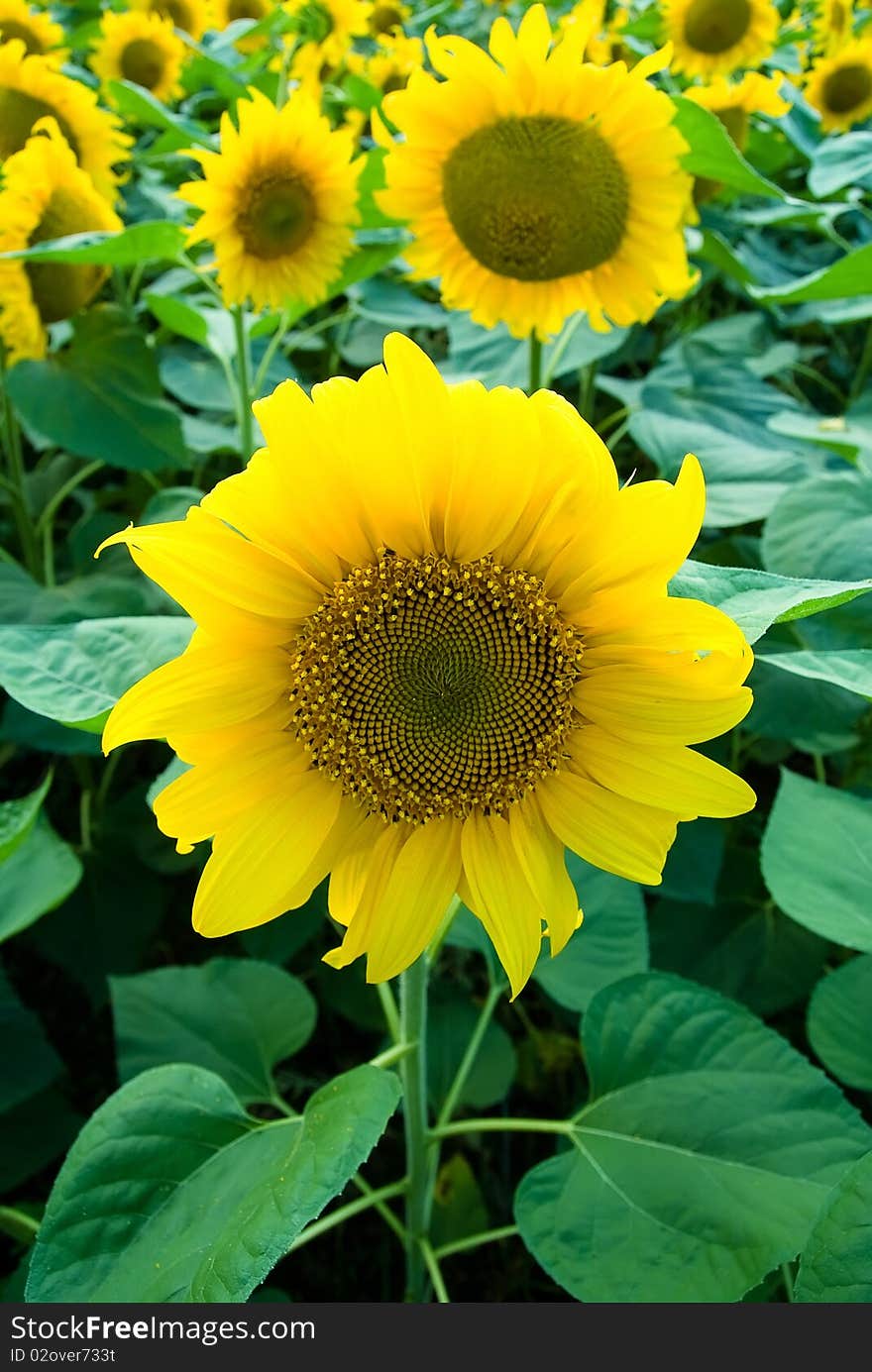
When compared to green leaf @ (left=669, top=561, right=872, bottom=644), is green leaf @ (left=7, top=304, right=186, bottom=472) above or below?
below

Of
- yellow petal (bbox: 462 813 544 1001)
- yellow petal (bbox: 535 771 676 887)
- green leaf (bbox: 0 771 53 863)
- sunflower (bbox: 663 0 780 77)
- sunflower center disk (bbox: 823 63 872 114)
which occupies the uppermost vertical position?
sunflower (bbox: 663 0 780 77)

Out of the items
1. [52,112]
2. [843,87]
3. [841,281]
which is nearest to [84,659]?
[841,281]

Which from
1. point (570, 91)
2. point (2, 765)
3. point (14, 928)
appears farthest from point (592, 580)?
point (2, 765)

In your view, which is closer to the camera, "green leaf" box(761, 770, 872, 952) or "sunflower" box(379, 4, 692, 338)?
"green leaf" box(761, 770, 872, 952)

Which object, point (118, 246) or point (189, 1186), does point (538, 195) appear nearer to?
point (118, 246)

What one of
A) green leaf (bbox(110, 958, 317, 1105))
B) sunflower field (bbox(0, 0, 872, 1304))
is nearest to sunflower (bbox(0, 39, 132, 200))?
sunflower field (bbox(0, 0, 872, 1304))

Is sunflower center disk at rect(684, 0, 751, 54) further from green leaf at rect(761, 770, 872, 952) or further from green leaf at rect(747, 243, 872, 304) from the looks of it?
green leaf at rect(761, 770, 872, 952)

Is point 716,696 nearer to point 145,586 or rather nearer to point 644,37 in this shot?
point 145,586
